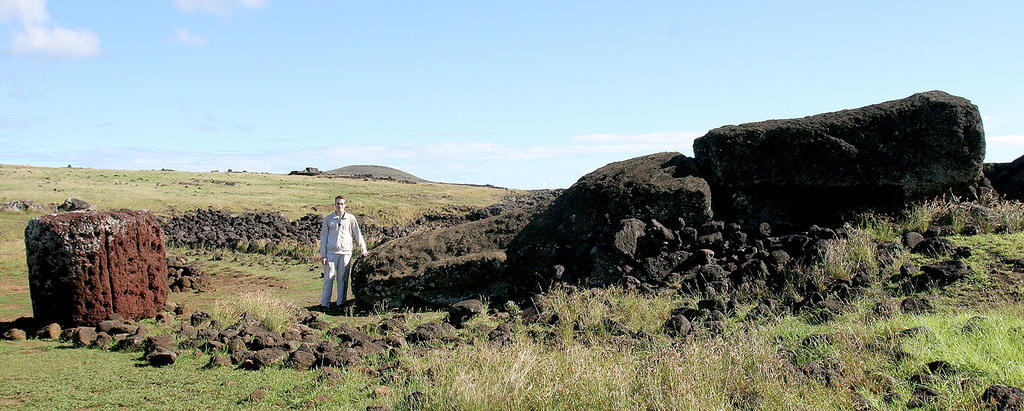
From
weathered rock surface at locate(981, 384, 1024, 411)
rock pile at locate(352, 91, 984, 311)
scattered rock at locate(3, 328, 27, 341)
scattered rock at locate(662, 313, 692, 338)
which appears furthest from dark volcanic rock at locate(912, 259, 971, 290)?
scattered rock at locate(3, 328, 27, 341)

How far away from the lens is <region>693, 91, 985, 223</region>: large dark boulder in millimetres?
9812

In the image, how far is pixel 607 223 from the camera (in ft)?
34.4

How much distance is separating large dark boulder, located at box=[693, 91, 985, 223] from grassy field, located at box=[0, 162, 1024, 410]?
51cm

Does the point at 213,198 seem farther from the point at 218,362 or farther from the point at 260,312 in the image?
the point at 218,362

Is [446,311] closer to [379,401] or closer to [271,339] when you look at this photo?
[271,339]

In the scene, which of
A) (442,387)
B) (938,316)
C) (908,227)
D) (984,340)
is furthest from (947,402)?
(908,227)

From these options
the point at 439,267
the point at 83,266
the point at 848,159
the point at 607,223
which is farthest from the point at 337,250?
the point at 848,159

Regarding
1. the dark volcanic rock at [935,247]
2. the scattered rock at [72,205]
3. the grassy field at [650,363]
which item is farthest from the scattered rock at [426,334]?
the scattered rock at [72,205]

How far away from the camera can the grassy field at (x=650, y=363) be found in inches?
179

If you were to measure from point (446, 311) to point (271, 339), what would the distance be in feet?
10.3

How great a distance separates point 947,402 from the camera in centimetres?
443

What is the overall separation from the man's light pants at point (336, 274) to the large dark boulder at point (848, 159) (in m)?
5.95

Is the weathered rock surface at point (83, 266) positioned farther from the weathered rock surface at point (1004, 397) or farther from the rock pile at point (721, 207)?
the weathered rock surface at point (1004, 397)

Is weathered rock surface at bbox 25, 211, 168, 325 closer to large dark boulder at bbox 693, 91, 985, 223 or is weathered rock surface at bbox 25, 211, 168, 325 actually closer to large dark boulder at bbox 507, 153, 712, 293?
large dark boulder at bbox 507, 153, 712, 293
